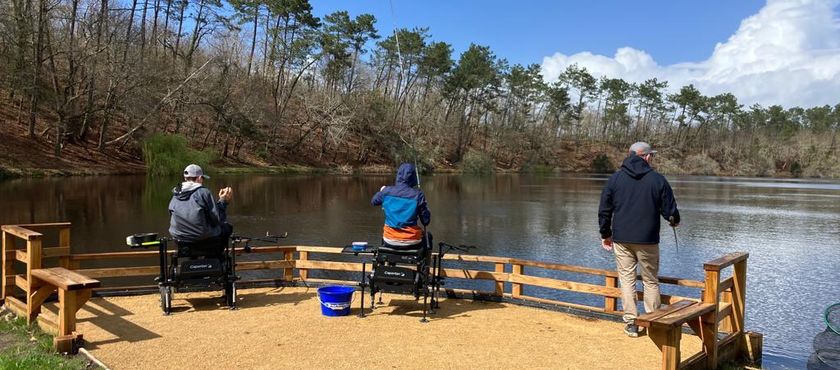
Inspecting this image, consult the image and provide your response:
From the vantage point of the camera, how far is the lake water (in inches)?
Answer: 407

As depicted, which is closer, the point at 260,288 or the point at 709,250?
the point at 260,288

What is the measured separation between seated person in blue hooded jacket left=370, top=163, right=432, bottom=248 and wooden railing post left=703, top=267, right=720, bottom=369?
8.99 ft

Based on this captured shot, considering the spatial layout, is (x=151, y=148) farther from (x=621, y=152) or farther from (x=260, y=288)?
(x=621, y=152)

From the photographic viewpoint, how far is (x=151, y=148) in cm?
3672

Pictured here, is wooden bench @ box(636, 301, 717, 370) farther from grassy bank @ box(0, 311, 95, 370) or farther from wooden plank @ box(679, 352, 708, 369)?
grassy bank @ box(0, 311, 95, 370)

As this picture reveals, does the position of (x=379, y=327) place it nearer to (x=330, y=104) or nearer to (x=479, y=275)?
(x=479, y=275)

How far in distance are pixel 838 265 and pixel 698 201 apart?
1879cm

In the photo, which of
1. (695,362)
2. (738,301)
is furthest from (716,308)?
(738,301)

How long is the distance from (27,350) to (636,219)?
5.44m

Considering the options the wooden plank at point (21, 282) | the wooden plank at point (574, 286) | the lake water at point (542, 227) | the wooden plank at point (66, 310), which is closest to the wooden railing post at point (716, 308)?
the wooden plank at point (574, 286)

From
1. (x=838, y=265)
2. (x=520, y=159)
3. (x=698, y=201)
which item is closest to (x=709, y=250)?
(x=838, y=265)

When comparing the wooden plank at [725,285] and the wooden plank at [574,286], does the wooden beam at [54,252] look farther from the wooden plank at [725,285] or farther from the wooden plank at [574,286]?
the wooden plank at [725,285]

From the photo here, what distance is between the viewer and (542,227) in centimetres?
1917

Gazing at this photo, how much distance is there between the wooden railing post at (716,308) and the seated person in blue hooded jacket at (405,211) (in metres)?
2.74
